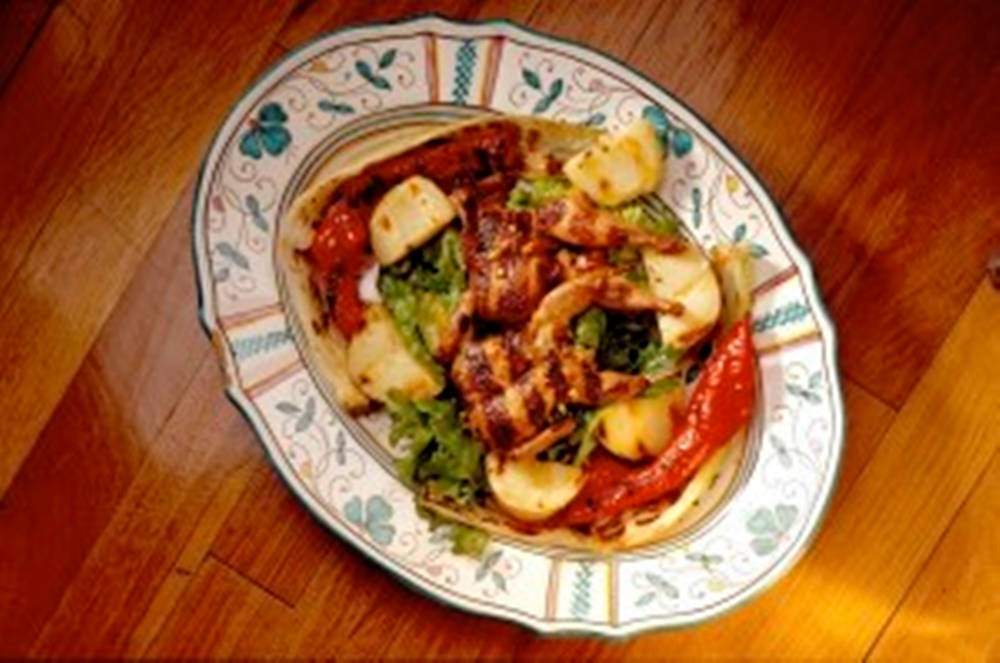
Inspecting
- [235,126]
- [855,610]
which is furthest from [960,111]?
[235,126]

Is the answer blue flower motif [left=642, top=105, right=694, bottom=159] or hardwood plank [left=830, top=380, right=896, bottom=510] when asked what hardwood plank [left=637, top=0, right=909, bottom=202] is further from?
hardwood plank [left=830, top=380, right=896, bottom=510]

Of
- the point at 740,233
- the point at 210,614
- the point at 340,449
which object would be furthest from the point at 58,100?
the point at 740,233

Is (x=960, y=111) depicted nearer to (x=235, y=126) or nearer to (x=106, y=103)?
(x=235, y=126)

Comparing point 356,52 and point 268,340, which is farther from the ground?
point 356,52

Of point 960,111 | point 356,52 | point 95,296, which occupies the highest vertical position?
point 960,111

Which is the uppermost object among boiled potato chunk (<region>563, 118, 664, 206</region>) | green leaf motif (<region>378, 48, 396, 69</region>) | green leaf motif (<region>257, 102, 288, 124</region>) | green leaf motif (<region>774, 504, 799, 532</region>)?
boiled potato chunk (<region>563, 118, 664, 206</region>)

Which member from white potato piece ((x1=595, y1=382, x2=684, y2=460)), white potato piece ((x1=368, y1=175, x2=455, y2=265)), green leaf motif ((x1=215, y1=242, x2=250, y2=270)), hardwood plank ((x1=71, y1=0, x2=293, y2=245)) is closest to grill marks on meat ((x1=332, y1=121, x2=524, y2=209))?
white potato piece ((x1=368, y1=175, x2=455, y2=265))

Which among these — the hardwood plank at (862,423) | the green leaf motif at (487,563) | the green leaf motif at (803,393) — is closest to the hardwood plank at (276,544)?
the green leaf motif at (487,563)
